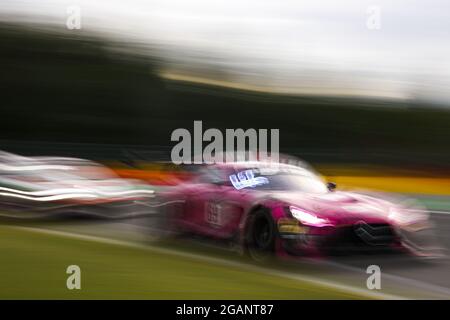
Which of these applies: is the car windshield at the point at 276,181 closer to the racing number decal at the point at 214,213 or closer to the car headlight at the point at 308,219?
the racing number decal at the point at 214,213

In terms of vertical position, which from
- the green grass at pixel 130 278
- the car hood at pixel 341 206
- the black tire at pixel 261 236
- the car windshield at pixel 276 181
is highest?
the car windshield at pixel 276 181

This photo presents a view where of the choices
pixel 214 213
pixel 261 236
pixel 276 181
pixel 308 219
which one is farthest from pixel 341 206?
pixel 214 213

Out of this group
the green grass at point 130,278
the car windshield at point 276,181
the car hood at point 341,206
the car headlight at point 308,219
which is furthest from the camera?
the car windshield at point 276,181

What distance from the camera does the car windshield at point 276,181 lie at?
280 inches

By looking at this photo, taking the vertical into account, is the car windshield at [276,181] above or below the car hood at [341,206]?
above

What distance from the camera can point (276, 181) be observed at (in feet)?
23.6

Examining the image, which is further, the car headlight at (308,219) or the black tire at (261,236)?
the black tire at (261,236)

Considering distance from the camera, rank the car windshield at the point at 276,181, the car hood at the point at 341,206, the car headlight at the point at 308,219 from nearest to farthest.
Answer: the car headlight at the point at 308,219 < the car hood at the point at 341,206 < the car windshield at the point at 276,181

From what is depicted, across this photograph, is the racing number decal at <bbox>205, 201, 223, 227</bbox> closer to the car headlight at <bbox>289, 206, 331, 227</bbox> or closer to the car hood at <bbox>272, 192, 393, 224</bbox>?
the car hood at <bbox>272, 192, 393, 224</bbox>

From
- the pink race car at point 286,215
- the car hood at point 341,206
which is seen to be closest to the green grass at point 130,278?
the pink race car at point 286,215

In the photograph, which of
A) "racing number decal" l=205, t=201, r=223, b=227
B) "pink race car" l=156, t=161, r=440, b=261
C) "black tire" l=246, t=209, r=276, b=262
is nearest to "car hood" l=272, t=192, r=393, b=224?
"pink race car" l=156, t=161, r=440, b=261

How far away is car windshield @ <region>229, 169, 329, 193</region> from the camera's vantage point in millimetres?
7113
